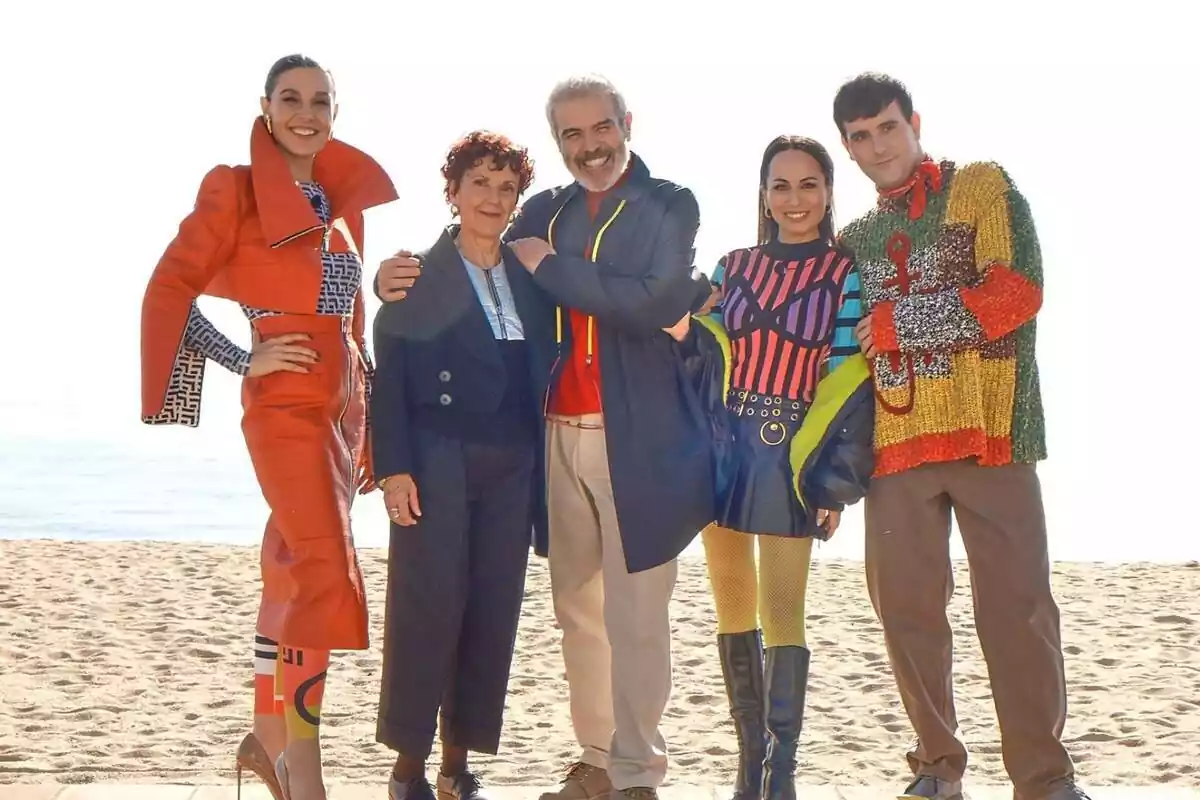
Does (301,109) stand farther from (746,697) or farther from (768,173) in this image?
(746,697)

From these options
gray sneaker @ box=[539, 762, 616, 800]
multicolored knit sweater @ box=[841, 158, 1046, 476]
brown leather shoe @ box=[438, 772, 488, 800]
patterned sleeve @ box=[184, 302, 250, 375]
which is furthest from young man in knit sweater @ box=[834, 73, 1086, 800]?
patterned sleeve @ box=[184, 302, 250, 375]

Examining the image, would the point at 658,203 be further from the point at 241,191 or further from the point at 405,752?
the point at 405,752

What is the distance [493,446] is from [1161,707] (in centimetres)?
394

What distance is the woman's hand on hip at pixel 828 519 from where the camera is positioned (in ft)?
10.8

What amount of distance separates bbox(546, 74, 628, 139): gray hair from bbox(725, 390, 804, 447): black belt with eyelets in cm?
75

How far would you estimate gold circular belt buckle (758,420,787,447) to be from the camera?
130 inches

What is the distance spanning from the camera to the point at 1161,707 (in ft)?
19.1

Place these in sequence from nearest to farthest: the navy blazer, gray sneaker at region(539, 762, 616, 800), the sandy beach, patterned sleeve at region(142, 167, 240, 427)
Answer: patterned sleeve at region(142, 167, 240, 427)
the navy blazer
gray sneaker at region(539, 762, 616, 800)
the sandy beach

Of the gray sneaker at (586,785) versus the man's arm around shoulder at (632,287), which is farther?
the gray sneaker at (586,785)

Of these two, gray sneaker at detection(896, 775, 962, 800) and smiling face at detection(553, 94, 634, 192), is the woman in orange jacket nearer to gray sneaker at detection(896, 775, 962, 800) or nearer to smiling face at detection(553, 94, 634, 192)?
smiling face at detection(553, 94, 634, 192)

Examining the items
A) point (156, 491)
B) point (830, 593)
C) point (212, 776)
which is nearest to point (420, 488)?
point (212, 776)

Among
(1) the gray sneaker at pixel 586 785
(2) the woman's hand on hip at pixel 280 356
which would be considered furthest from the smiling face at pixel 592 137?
(1) the gray sneaker at pixel 586 785

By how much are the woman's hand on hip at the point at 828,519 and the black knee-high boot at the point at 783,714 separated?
300mm

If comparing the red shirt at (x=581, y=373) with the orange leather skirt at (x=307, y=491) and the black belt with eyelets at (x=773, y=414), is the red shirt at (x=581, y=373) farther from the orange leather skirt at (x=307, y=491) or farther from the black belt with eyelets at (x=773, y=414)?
the orange leather skirt at (x=307, y=491)
